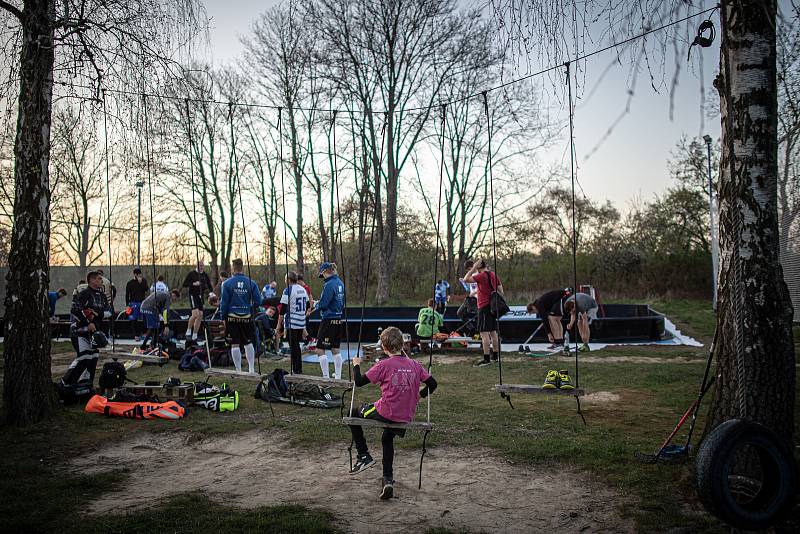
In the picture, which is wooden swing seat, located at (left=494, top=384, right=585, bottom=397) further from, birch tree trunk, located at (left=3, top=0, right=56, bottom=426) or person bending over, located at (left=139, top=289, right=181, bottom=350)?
person bending over, located at (left=139, top=289, right=181, bottom=350)

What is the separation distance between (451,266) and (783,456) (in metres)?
27.8

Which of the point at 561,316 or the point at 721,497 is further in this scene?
the point at 561,316

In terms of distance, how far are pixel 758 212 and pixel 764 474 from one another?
181 centimetres

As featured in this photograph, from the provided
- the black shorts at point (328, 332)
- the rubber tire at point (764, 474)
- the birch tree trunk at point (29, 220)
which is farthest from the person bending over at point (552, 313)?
the rubber tire at point (764, 474)

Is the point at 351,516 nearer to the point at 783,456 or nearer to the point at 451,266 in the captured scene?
the point at 783,456

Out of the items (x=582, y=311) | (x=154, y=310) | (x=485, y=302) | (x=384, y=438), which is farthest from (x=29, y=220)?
(x=582, y=311)

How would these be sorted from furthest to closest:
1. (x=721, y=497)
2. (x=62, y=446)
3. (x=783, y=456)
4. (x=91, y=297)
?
(x=91, y=297) → (x=62, y=446) → (x=783, y=456) → (x=721, y=497)

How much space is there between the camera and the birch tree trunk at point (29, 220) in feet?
23.2

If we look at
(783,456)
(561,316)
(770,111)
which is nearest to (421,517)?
(783,456)

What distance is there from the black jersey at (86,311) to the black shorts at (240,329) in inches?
81.6

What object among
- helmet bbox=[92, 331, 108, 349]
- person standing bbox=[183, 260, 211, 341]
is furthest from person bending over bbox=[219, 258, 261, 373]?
person standing bbox=[183, 260, 211, 341]

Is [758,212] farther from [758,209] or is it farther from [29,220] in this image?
[29,220]

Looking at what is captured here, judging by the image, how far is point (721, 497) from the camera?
322cm

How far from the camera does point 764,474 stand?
3.54 metres
